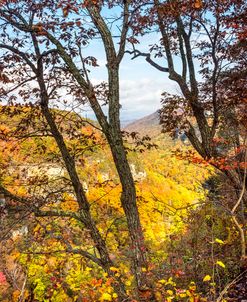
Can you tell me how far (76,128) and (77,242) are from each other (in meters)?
2.80

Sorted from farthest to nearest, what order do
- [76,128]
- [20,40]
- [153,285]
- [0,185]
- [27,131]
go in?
[76,128] < [27,131] < [20,40] < [0,185] < [153,285]

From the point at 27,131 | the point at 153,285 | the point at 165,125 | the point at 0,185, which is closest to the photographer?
the point at 153,285

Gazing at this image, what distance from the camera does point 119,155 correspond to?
5617 millimetres

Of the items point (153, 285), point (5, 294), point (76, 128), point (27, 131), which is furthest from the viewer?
point (5, 294)

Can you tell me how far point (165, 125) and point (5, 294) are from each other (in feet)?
55.8

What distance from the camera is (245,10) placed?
7406mm

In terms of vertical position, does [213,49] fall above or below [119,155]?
above

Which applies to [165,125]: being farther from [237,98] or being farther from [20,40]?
[20,40]

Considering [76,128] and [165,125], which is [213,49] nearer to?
[165,125]

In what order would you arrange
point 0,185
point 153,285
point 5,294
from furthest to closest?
1. point 5,294
2. point 0,185
3. point 153,285

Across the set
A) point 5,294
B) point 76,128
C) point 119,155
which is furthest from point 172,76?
point 5,294

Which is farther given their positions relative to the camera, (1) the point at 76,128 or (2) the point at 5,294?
(2) the point at 5,294

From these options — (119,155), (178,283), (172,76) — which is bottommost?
(178,283)

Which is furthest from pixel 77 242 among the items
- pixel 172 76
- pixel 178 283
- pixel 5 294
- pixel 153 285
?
pixel 5 294
